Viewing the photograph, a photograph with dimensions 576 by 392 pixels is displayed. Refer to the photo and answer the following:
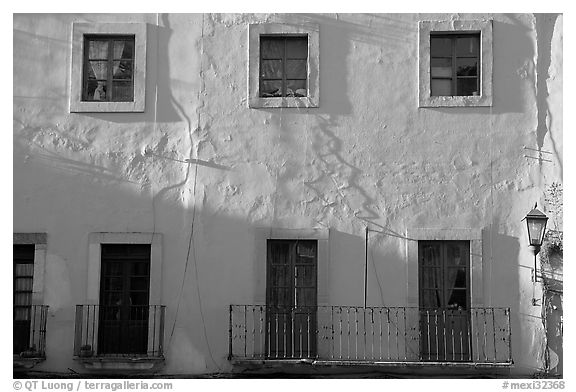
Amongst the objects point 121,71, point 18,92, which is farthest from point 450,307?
point 18,92

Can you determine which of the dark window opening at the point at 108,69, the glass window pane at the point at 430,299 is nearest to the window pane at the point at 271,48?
the dark window opening at the point at 108,69

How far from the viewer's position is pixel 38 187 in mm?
14578

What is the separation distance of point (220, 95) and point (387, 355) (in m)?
4.31

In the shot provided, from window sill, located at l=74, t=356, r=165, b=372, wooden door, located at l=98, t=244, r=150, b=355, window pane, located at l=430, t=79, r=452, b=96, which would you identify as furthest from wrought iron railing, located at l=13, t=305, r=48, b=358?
window pane, located at l=430, t=79, r=452, b=96

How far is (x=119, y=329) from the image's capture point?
14.2m

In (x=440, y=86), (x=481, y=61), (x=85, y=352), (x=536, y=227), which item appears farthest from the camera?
(x=440, y=86)

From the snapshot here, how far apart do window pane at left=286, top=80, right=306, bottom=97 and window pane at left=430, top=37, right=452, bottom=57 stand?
1.89m

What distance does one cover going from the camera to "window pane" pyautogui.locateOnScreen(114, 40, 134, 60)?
1481 centimetres

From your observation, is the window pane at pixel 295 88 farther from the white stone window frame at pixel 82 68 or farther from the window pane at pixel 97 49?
the window pane at pixel 97 49

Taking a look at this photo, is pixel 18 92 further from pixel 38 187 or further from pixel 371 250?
pixel 371 250

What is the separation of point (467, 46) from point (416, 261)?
10.3 ft

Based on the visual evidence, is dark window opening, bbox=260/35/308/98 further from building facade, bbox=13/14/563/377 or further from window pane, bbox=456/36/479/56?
window pane, bbox=456/36/479/56

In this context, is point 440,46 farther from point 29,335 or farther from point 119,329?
point 29,335

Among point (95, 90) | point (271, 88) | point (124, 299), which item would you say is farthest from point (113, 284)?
point (271, 88)
